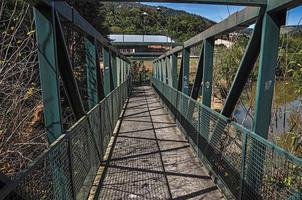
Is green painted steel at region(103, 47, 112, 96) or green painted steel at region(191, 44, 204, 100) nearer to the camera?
green painted steel at region(191, 44, 204, 100)

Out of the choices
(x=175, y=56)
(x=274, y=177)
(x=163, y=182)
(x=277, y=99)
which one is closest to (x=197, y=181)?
(x=163, y=182)

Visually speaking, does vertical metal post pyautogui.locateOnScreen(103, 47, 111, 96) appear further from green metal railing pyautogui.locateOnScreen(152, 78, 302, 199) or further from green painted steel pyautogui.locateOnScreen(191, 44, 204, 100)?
green metal railing pyautogui.locateOnScreen(152, 78, 302, 199)

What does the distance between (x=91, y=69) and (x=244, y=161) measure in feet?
14.1

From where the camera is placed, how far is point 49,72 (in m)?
3.72

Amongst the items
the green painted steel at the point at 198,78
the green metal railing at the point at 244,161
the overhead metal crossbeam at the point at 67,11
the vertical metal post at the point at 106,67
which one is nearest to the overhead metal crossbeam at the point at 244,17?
the green painted steel at the point at 198,78

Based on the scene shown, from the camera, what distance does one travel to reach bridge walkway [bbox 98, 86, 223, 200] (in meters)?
4.79

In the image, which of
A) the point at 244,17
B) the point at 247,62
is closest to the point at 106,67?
the point at 244,17

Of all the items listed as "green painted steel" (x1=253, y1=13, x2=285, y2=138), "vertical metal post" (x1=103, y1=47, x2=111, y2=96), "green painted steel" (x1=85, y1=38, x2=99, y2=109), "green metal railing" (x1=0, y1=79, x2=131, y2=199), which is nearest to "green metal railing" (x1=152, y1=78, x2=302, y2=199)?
"green painted steel" (x1=253, y1=13, x2=285, y2=138)

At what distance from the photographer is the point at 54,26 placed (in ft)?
12.1

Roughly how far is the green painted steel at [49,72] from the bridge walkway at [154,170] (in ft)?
4.66

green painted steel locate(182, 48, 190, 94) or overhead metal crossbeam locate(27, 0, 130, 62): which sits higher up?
overhead metal crossbeam locate(27, 0, 130, 62)

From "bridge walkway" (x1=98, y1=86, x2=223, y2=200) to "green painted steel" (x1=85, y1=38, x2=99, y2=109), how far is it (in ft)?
3.96

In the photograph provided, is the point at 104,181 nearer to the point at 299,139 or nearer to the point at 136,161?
the point at 136,161

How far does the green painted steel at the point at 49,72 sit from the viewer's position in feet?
12.0
